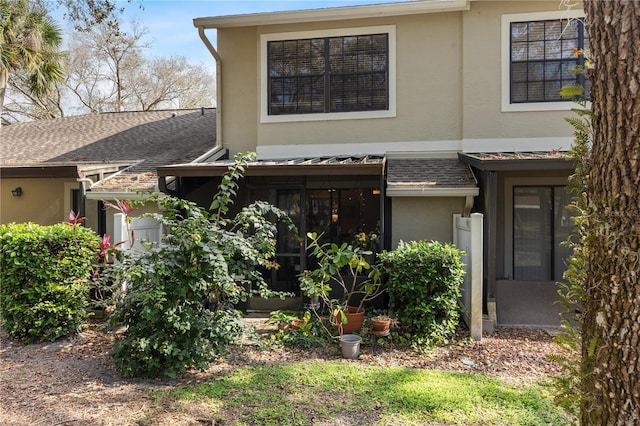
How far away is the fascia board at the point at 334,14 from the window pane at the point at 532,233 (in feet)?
A: 13.2

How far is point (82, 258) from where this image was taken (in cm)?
630

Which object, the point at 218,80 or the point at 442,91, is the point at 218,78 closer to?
the point at 218,80

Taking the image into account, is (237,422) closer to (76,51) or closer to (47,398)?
(47,398)

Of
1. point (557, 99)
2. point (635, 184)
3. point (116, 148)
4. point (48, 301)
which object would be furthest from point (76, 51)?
point (635, 184)

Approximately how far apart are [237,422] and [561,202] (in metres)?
7.91

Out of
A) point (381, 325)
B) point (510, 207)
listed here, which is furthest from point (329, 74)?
point (381, 325)

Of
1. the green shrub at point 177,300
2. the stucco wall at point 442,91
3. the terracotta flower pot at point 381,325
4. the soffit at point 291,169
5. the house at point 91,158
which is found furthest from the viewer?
the house at point 91,158

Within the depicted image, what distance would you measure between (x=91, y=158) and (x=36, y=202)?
169 centimetres

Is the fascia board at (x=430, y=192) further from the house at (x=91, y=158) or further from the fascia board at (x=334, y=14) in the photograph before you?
the house at (x=91, y=158)

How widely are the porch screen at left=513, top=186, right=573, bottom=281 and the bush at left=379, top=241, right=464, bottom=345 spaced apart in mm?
3353

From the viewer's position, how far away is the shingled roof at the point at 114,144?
896cm

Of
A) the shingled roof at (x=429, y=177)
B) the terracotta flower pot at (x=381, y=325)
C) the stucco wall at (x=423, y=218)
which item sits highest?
the shingled roof at (x=429, y=177)

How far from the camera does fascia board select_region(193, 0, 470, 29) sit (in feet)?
27.8

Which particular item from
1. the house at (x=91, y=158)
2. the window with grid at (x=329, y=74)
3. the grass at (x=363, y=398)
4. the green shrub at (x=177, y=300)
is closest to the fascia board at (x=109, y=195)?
the house at (x=91, y=158)
